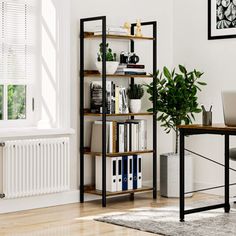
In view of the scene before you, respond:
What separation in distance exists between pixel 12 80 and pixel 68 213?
1.30 m

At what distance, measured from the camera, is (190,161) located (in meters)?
6.39

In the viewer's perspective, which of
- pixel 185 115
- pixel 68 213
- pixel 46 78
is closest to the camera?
pixel 68 213

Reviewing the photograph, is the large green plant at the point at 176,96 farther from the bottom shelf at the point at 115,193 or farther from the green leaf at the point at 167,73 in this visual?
the bottom shelf at the point at 115,193

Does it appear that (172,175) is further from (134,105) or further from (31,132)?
(31,132)

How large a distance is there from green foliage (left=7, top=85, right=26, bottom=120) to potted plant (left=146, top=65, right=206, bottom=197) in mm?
1253

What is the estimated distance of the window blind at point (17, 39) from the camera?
568cm

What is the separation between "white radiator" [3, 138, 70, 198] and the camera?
5.48 meters

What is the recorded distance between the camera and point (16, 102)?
5824 millimetres

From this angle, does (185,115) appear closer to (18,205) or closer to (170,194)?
(170,194)

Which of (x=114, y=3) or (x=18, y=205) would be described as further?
(x=114, y=3)

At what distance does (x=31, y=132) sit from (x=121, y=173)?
0.96 metres

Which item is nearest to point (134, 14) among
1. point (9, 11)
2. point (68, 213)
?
point (9, 11)

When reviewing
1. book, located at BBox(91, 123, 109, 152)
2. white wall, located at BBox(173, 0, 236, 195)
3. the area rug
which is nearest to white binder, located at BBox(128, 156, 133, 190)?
book, located at BBox(91, 123, 109, 152)

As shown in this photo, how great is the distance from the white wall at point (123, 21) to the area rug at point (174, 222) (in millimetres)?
953
